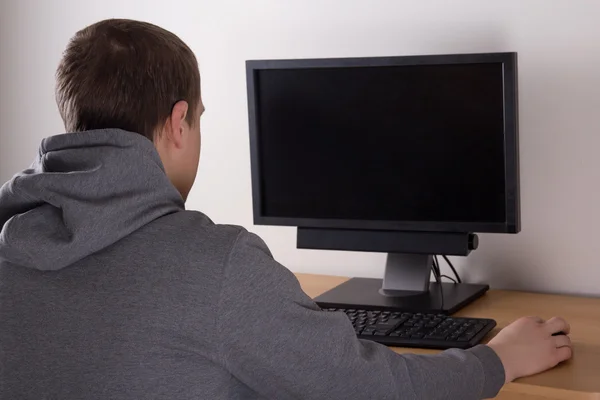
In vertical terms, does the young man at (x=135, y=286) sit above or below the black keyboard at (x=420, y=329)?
above

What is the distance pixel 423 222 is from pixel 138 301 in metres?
0.88

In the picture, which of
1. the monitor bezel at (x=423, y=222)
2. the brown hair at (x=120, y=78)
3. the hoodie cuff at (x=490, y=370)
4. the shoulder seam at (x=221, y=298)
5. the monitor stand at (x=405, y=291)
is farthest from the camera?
the monitor stand at (x=405, y=291)

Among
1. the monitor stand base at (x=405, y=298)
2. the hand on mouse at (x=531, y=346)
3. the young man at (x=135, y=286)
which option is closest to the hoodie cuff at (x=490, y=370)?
the hand on mouse at (x=531, y=346)

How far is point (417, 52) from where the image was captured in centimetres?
201

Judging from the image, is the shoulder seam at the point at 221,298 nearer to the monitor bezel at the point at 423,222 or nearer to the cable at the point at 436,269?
the monitor bezel at the point at 423,222

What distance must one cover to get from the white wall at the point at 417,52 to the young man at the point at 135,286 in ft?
2.79

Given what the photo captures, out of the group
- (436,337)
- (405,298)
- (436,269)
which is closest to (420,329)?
(436,337)

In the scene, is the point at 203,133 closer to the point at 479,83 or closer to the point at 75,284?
the point at 479,83

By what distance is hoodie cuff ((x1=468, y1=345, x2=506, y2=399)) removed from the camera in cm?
130

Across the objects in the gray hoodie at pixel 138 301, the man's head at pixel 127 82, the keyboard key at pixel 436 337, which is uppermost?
the man's head at pixel 127 82

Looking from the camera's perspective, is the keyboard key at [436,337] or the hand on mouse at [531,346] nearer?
the hand on mouse at [531,346]

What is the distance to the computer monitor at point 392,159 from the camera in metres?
1.74

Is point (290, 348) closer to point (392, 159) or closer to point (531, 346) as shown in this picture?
point (531, 346)

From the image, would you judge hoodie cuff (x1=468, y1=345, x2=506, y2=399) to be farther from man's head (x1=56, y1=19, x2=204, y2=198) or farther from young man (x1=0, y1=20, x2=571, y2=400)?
man's head (x1=56, y1=19, x2=204, y2=198)
